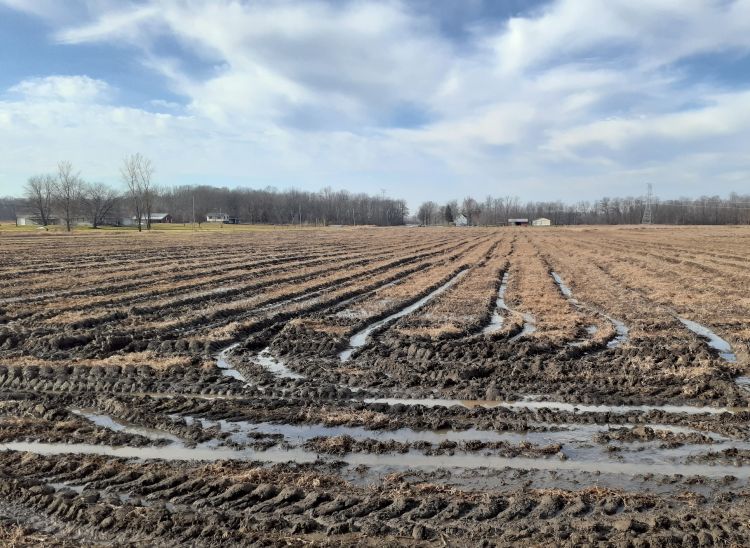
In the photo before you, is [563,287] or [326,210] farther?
[326,210]

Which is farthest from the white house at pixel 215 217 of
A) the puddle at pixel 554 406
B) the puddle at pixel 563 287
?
the puddle at pixel 554 406

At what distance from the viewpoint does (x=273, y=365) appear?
36.7ft

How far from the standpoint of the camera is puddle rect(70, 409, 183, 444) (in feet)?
24.2

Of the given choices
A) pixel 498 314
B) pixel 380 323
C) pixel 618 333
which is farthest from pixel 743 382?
pixel 380 323

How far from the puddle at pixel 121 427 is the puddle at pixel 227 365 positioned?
2447 millimetres

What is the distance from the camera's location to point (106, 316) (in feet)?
50.1

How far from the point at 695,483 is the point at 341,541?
Result: 391 cm

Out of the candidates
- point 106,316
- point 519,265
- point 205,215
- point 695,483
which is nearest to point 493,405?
point 695,483

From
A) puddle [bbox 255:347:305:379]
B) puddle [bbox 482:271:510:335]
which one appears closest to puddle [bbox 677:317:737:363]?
puddle [bbox 482:271:510:335]

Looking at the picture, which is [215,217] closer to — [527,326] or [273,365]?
[527,326]

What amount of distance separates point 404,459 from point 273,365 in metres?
5.14

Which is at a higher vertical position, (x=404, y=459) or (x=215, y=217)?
(x=215, y=217)

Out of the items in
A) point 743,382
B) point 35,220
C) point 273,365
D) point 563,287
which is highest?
point 35,220

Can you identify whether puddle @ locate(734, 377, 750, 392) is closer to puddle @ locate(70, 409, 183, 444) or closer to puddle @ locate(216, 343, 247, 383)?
puddle @ locate(216, 343, 247, 383)
